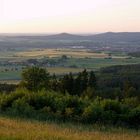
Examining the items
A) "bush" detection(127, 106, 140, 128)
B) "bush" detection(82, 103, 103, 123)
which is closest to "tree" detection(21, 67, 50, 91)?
"bush" detection(82, 103, 103, 123)

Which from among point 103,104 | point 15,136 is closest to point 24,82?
point 103,104

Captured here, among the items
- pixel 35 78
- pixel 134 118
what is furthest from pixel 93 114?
pixel 35 78

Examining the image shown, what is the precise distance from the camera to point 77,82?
50.9m

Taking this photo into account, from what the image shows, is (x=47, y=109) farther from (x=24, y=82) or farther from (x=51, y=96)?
(x=24, y=82)

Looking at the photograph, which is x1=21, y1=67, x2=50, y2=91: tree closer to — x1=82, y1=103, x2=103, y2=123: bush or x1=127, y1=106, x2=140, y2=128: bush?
x1=82, y1=103, x2=103, y2=123: bush

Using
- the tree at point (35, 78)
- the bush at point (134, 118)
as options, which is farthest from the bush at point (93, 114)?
the tree at point (35, 78)

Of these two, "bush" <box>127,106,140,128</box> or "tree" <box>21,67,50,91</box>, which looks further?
"tree" <box>21,67,50,91</box>

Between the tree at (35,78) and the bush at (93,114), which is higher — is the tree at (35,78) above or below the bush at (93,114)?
below

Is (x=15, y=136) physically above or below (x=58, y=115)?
above

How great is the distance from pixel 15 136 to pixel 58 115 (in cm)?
731

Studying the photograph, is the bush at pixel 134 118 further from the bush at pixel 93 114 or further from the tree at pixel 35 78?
the tree at pixel 35 78

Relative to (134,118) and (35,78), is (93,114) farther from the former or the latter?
(35,78)

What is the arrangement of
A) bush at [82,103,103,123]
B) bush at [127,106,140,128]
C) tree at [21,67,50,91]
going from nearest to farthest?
bush at [82,103,103,123] < bush at [127,106,140,128] < tree at [21,67,50,91]

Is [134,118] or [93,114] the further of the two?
[134,118]
